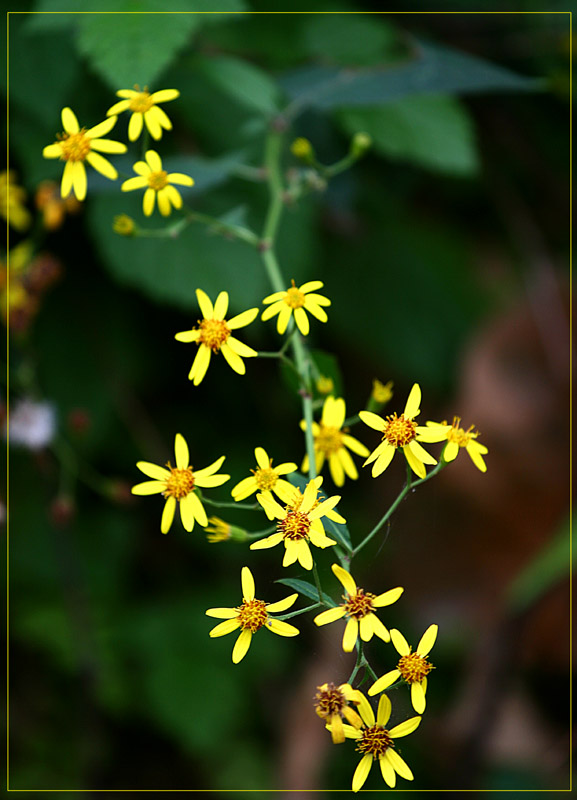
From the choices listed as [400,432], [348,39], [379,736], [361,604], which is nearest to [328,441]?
[400,432]

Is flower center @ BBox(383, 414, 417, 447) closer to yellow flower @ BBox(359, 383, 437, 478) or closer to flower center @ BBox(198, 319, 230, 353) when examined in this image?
yellow flower @ BBox(359, 383, 437, 478)

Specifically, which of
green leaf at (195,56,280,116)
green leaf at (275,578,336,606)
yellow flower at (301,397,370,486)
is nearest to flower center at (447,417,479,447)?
yellow flower at (301,397,370,486)

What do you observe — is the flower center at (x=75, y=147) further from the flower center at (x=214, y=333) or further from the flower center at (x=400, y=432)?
the flower center at (x=400, y=432)

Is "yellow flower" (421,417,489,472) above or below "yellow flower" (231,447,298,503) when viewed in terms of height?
above

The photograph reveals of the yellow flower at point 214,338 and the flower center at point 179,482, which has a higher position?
the yellow flower at point 214,338

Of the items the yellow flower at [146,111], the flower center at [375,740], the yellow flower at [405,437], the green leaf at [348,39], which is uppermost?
the green leaf at [348,39]

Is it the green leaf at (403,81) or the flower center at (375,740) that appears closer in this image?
the flower center at (375,740)

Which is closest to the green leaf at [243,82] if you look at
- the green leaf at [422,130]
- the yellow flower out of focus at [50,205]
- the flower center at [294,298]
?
the green leaf at [422,130]

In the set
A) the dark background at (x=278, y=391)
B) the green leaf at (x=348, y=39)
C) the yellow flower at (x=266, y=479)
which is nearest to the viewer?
the yellow flower at (x=266, y=479)

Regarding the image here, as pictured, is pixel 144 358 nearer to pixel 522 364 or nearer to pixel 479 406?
pixel 479 406
